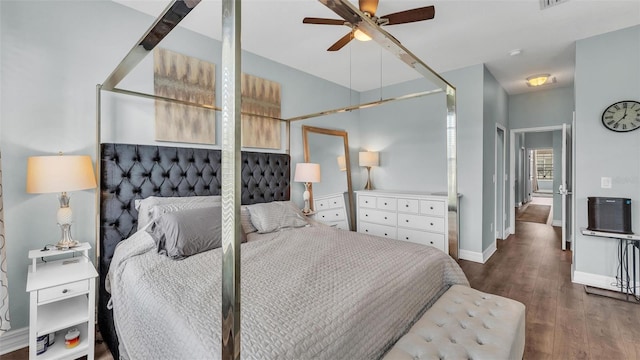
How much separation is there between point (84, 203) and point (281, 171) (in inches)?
72.1

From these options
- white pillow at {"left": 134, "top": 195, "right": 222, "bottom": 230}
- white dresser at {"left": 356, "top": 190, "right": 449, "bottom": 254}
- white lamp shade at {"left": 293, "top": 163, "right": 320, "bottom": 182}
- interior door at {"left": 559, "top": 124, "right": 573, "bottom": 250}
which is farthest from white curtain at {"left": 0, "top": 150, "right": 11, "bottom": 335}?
interior door at {"left": 559, "top": 124, "right": 573, "bottom": 250}

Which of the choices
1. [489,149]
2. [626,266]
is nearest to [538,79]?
[489,149]

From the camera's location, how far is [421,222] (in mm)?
3727

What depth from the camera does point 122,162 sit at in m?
2.14

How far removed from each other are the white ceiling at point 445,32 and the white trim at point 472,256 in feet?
8.41

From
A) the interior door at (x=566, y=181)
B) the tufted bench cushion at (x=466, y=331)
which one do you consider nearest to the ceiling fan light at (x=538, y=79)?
the interior door at (x=566, y=181)

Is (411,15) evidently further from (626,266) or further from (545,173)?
(545,173)

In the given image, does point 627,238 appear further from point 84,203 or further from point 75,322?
point 84,203

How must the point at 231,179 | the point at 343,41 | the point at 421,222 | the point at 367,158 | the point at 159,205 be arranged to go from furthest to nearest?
the point at 367,158, the point at 421,222, the point at 343,41, the point at 159,205, the point at 231,179

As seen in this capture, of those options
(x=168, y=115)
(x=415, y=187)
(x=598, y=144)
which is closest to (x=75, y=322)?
(x=168, y=115)

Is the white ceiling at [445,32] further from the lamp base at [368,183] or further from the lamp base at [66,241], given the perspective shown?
the lamp base at [66,241]

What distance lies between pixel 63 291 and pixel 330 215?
9.20 feet

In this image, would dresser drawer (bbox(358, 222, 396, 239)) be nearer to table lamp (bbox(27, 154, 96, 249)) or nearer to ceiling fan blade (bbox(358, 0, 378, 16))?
ceiling fan blade (bbox(358, 0, 378, 16))

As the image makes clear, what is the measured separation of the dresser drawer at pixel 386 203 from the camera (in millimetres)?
3983
